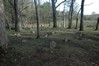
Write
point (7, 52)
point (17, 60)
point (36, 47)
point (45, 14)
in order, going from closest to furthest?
point (17, 60), point (7, 52), point (36, 47), point (45, 14)

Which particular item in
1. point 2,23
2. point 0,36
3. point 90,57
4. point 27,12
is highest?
point 27,12

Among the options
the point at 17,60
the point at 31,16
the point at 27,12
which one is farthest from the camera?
the point at 31,16

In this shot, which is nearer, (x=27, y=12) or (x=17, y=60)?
(x=17, y=60)

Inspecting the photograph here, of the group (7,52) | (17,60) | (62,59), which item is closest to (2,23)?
(7,52)

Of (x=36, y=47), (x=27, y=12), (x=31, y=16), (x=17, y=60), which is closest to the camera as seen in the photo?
(x=17, y=60)

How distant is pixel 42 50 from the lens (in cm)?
638

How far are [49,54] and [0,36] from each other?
2.11 m

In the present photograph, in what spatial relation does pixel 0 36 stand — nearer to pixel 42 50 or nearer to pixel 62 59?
pixel 42 50

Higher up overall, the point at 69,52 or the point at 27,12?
the point at 27,12

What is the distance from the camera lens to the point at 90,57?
20.3ft

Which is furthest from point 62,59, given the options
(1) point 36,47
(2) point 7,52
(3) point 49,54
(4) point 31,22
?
(4) point 31,22

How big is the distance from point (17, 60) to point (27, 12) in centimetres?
2710

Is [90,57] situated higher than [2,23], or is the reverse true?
[2,23]

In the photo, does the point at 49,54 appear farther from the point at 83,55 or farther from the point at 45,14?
the point at 45,14
